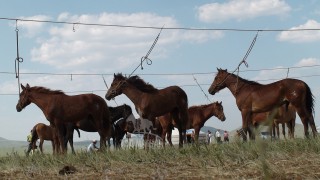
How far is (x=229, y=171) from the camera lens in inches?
178

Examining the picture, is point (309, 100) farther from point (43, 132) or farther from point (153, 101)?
point (43, 132)

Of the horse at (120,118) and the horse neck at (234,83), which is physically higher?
the horse neck at (234,83)

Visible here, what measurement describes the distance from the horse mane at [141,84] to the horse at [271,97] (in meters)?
2.83

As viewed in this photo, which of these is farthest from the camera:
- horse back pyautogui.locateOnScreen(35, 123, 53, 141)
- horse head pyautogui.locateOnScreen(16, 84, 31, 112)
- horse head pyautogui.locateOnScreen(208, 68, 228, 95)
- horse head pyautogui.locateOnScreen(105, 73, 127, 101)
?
horse back pyautogui.locateOnScreen(35, 123, 53, 141)

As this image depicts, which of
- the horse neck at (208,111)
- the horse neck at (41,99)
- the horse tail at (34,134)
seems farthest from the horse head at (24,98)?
the horse neck at (208,111)

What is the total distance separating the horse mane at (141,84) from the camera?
47.7ft

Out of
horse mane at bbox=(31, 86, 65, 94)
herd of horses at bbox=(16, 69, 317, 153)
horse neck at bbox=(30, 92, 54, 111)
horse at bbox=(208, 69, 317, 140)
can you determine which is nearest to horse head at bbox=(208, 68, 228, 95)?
herd of horses at bbox=(16, 69, 317, 153)

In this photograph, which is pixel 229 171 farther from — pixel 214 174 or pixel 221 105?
pixel 221 105

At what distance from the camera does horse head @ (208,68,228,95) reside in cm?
1561

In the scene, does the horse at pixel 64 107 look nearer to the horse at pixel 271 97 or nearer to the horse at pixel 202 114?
the horse at pixel 271 97

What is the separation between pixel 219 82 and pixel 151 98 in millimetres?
2899

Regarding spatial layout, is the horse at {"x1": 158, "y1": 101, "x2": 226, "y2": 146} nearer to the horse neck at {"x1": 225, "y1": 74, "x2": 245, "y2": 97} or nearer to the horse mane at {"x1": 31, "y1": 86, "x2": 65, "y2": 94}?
the horse neck at {"x1": 225, "y1": 74, "x2": 245, "y2": 97}

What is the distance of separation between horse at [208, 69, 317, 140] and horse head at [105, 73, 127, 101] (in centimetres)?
377

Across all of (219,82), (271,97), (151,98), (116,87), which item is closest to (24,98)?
(116,87)
